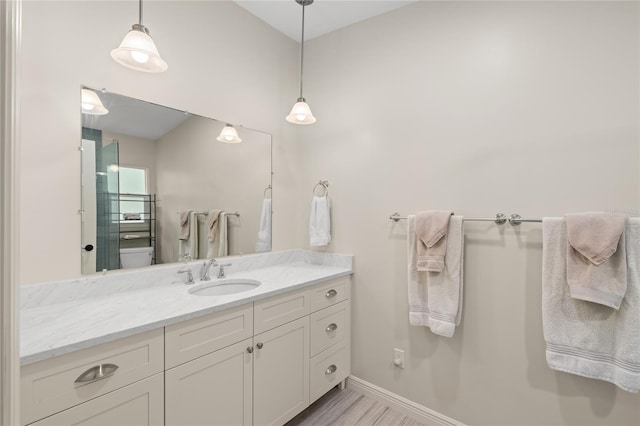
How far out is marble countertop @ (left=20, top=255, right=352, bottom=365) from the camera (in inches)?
39.3

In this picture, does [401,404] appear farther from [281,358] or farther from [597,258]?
[597,258]

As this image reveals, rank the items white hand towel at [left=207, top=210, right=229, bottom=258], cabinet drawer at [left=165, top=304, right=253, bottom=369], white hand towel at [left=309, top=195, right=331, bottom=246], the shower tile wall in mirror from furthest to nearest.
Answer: white hand towel at [left=309, top=195, right=331, bottom=246]
white hand towel at [left=207, top=210, right=229, bottom=258]
the shower tile wall in mirror
cabinet drawer at [left=165, top=304, right=253, bottom=369]

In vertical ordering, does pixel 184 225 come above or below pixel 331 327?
above

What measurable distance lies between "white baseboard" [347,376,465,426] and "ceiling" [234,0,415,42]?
268cm

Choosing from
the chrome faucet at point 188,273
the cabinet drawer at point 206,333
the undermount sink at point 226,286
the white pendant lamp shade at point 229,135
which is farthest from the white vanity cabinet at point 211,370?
the white pendant lamp shade at point 229,135

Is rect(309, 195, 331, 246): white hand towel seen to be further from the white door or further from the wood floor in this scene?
the white door

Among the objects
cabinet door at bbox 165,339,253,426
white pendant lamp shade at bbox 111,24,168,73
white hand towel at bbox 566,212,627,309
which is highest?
white pendant lamp shade at bbox 111,24,168,73

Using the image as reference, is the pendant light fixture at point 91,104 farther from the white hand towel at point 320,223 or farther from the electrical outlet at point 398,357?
the electrical outlet at point 398,357

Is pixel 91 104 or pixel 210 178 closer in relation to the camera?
pixel 91 104

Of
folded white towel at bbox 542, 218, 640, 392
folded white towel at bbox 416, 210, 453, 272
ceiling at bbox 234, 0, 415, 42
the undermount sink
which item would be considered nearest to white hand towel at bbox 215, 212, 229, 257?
the undermount sink

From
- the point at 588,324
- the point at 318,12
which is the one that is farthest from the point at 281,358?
the point at 318,12

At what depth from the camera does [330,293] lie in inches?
81.9

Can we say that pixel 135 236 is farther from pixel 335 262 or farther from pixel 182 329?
pixel 335 262

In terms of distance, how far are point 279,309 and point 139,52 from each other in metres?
1.40
